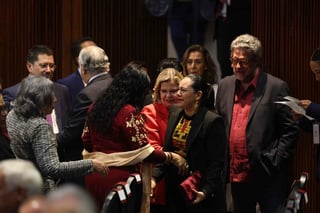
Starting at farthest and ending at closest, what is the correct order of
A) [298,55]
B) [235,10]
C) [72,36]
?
[235,10]
[72,36]
[298,55]

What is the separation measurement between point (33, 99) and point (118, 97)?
23.0 inches

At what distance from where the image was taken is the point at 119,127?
5.19 m

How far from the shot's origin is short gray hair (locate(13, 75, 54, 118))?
490 centimetres

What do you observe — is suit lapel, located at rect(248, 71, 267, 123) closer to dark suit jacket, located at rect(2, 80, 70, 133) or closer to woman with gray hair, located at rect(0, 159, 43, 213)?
dark suit jacket, located at rect(2, 80, 70, 133)

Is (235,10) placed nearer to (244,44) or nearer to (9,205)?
(244,44)

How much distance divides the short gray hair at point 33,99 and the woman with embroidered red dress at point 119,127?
0.40 meters

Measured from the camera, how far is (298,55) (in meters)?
6.63

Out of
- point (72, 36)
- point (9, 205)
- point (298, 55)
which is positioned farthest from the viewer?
point (72, 36)

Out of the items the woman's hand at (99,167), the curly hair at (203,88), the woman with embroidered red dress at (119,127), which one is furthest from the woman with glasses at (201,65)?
the woman's hand at (99,167)

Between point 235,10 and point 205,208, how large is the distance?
3659mm

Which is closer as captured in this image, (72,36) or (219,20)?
(72,36)

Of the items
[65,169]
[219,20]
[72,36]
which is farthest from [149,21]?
[65,169]

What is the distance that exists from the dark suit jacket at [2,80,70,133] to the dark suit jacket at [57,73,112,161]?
0.28 metres

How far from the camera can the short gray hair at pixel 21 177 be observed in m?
3.09
